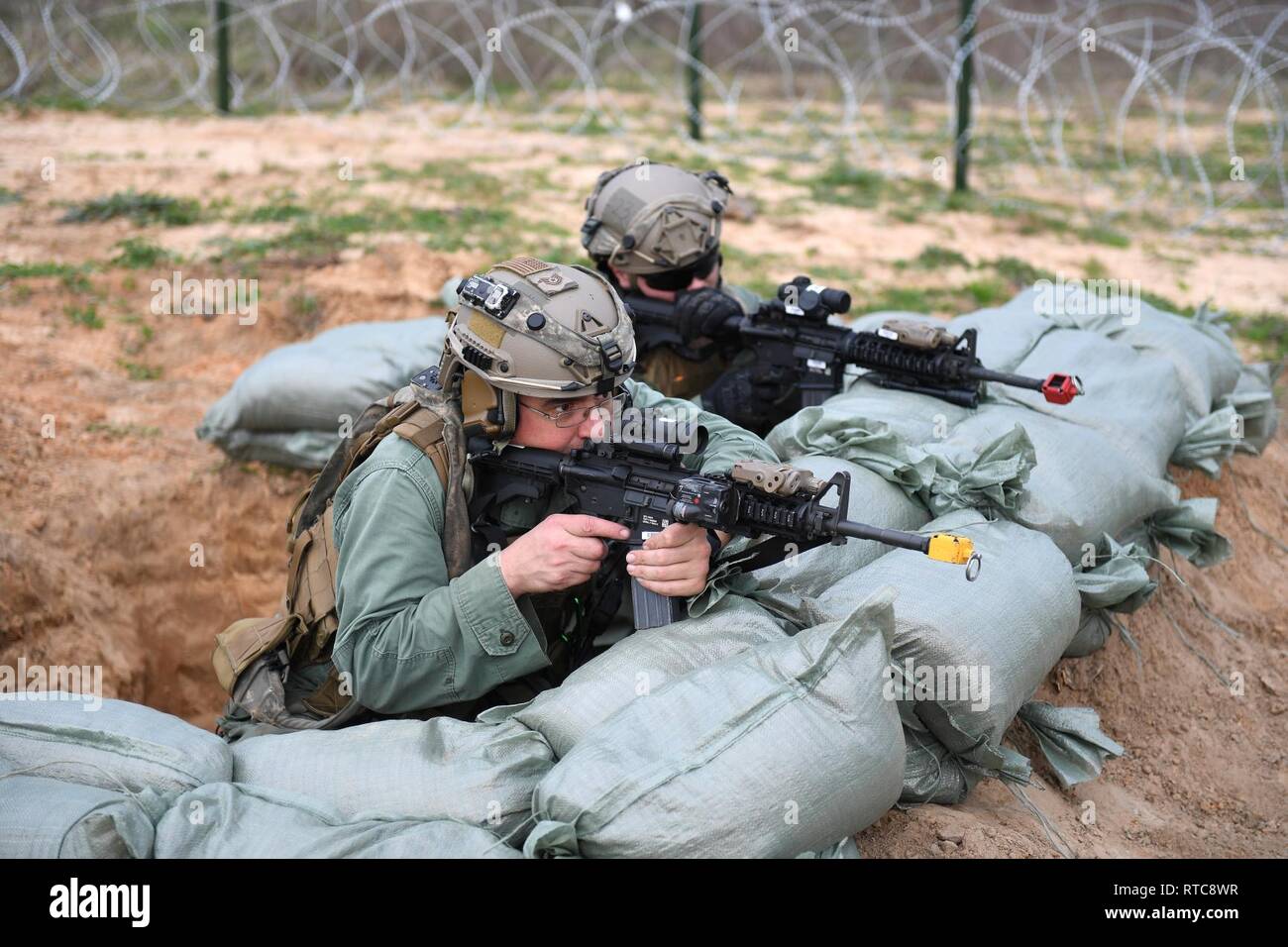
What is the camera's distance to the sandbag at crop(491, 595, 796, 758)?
8.54 ft

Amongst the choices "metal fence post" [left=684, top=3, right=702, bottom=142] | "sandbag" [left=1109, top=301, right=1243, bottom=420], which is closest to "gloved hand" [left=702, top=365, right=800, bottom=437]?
"sandbag" [left=1109, top=301, right=1243, bottom=420]

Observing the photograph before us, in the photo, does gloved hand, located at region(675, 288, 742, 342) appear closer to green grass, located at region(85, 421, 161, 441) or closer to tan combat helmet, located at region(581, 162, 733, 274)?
tan combat helmet, located at region(581, 162, 733, 274)

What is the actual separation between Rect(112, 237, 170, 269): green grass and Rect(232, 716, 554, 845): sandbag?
516cm

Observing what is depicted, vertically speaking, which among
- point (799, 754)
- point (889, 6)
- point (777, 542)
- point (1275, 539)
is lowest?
point (1275, 539)

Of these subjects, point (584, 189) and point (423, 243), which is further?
point (584, 189)

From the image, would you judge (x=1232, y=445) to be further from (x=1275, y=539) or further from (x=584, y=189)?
(x=584, y=189)

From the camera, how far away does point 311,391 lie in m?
4.91

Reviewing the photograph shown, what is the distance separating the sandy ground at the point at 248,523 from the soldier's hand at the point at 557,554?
2.78 feet

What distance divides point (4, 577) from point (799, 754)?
318 cm

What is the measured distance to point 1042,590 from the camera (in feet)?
10.1

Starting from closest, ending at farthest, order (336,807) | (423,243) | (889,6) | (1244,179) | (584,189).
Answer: (336,807) < (423,243) < (584,189) < (1244,179) < (889,6)

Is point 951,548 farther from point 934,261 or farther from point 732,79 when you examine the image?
point 732,79

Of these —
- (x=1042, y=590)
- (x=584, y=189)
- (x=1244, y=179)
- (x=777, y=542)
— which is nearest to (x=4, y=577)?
(x=777, y=542)

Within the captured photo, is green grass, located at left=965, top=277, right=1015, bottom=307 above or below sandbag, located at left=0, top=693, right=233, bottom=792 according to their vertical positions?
above
